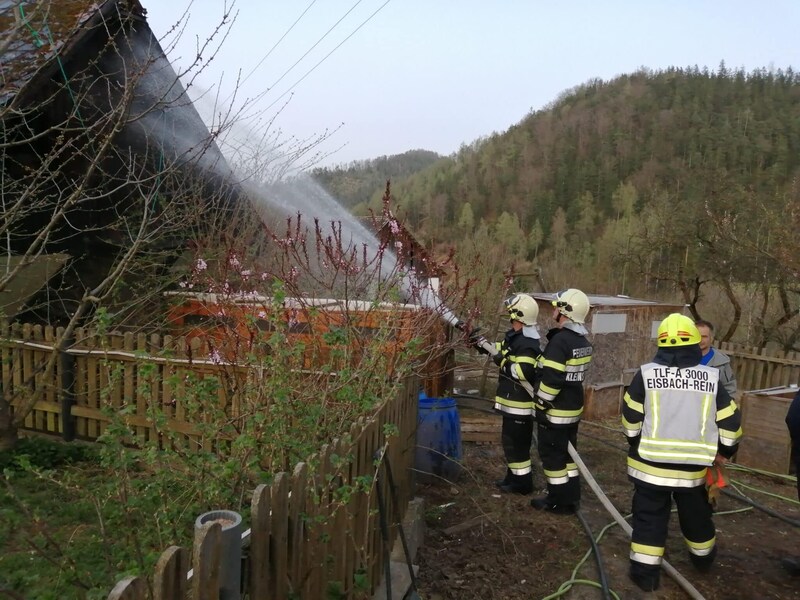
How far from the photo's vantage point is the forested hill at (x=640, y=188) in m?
12.8

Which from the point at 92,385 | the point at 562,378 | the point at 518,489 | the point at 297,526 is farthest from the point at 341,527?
the point at 92,385

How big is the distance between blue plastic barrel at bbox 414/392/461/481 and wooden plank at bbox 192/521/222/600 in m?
3.43

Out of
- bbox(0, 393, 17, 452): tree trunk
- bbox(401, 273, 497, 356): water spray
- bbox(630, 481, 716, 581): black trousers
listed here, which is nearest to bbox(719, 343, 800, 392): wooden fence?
bbox(401, 273, 497, 356): water spray

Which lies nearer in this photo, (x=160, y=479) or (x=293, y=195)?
(x=160, y=479)

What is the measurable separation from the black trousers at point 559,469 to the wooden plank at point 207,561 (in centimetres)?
380

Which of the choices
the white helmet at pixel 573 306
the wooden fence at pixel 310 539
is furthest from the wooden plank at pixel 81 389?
the white helmet at pixel 573 306

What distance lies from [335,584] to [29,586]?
1837mm

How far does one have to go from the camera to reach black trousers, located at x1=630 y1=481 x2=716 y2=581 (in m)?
3.65

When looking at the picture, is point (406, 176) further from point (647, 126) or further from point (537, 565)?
point (537, 565)

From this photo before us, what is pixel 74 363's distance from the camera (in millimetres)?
5680

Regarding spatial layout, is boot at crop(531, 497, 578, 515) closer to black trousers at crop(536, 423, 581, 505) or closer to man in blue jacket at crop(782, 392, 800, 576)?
black trousers at crop(536, 423, 581, 505)

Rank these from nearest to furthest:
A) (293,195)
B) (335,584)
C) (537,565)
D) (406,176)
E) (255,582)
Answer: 1. (255,582)
2. (335,584)
3. (537,565)
4. (293,195)
5. (406,176)

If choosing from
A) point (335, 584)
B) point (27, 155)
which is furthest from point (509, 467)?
point (27, 155)

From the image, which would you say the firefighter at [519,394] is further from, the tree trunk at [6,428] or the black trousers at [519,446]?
the tree trunk at [6,428]
